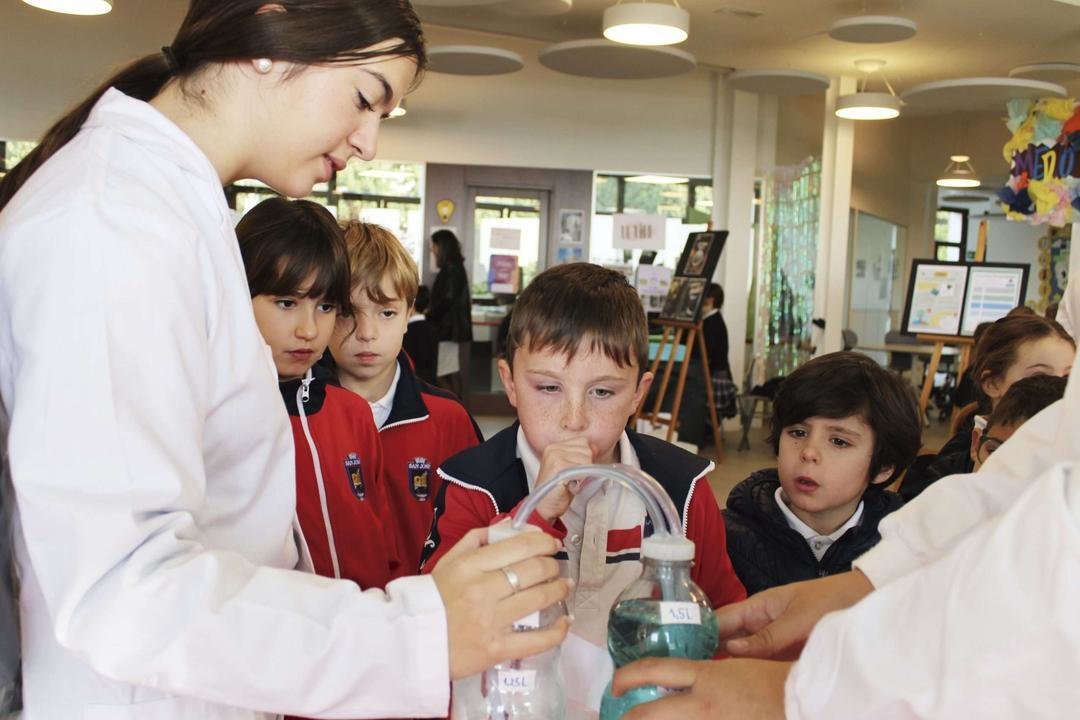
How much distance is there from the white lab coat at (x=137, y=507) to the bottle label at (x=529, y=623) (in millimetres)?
82

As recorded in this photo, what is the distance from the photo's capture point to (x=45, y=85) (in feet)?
30.7

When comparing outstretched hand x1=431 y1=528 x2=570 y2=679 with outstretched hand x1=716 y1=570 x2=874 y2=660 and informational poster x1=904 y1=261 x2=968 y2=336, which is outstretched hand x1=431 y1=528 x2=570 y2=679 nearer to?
outstretched hand x1=716 y1=570 x2=874 y2=660

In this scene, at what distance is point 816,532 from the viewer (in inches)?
87.0

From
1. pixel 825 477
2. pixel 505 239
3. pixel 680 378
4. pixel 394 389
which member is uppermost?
pixel 505 239

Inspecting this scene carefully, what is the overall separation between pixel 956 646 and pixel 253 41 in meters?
0.90

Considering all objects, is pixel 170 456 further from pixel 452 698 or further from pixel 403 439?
pixel 403 439

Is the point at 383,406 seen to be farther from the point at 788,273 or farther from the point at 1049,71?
the point at 1049,71

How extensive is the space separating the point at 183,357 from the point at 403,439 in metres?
1.60

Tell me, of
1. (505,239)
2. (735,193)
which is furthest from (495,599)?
(735,193)

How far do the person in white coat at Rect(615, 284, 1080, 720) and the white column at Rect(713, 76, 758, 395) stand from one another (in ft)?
32.9

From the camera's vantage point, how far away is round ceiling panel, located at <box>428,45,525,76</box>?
759cm

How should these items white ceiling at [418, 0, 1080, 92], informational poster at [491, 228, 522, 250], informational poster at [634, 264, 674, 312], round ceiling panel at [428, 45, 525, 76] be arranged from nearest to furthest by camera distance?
round ceiling panel at [428, 45, 525, 76] < white ceiling at [418, 0, 1080, 92] < informational poster at [634, 264, 674, 312] < informational poster at [491, 228, 522, 250]

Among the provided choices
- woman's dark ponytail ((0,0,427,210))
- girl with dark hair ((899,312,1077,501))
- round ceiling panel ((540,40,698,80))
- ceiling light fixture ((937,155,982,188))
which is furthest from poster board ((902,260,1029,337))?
ceiling light fixture ((937,155,982,188))

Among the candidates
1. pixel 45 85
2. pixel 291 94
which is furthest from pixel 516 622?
pixel 45 85
